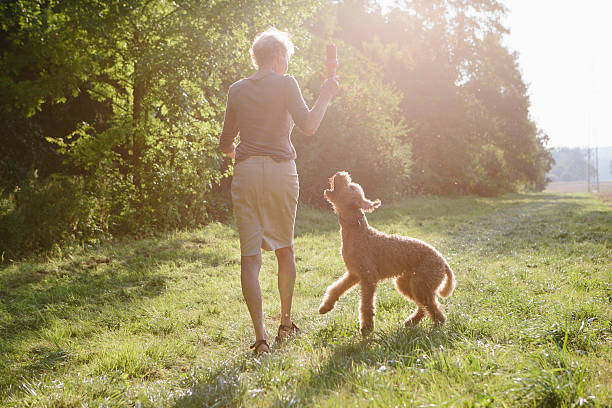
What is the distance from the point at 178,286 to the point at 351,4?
3136 centimetres

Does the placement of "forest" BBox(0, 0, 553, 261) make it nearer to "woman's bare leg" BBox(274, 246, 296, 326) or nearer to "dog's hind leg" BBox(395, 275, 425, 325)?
"woman's bare leg" BBox(274, 246, 296, 326)

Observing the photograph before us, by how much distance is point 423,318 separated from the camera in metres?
3.81

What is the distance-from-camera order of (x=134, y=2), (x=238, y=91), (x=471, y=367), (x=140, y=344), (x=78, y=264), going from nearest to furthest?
1. (x=471, y=367)
2. (x=238, y=91)
3. (x=140, y=344)
4. (x=78, y=264)
5. (x=134, y=2)

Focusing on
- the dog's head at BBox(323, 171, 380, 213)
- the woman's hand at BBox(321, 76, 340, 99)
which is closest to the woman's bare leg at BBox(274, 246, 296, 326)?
the dog's head at BBox(323, 171, 380, 213)

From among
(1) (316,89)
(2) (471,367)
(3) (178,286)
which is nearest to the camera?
(2) (471,367)

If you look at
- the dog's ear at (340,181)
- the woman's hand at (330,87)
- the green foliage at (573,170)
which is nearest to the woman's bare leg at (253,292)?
the dog's ear at (340,181)

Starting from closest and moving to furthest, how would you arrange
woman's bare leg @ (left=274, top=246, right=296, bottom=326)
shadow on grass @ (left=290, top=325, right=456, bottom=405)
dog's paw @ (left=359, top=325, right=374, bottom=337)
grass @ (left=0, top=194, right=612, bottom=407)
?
grass @ (left=0, top=194, right=612, bottom=407), shadow on grass @ (left=290, top=325, right=456, bottom=405), dog's paw @ (left=359, top=325, right=374, bottom=337), woman's bare leg @ (left=274, top=246, right=296, bottom=326)

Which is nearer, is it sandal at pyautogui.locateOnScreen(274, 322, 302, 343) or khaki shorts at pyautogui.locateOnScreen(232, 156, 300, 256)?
khaki shorts at pyautogui.locateOnScreen(232, 156, 300, 256)

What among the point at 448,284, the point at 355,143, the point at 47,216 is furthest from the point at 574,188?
the point at 47,216

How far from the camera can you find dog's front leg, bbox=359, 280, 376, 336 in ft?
11.8

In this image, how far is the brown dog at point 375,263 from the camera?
358 cm

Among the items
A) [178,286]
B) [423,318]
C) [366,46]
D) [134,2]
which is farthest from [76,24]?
[366,46]

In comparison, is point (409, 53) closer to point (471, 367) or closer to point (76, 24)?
point (76, 24)

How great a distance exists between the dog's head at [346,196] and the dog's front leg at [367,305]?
66 centimetres
